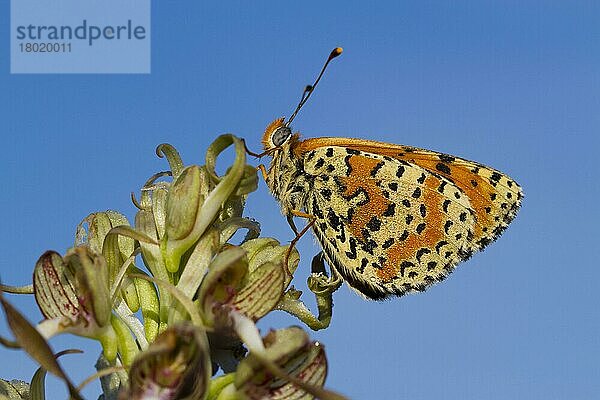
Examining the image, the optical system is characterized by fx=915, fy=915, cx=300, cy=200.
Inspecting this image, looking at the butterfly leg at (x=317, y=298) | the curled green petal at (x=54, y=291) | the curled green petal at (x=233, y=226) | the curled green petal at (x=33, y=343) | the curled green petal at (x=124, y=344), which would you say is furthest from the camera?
the butterfly leg at (x=317, y=298)

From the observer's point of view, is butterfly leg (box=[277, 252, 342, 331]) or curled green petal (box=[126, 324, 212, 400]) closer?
curled green petal (box=[126, 324, 212, 400])

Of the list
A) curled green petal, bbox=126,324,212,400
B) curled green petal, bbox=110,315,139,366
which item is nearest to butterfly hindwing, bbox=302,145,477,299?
curled green petal, bbox=110,315,139,366

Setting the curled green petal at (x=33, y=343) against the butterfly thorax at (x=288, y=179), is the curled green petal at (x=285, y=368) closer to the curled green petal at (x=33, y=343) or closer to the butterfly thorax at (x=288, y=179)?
the curled green petal at (x=33, y=343)

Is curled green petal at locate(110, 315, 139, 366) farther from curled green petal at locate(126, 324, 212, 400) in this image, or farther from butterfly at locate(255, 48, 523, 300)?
butterfly at locate(255, 48, 523, 300)

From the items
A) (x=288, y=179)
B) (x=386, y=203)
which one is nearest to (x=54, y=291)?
(x=288, y=179)

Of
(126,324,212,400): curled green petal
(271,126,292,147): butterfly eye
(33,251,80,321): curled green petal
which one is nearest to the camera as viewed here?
(126,324,212,400): curled green petal

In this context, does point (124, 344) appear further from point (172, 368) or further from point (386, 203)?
point (386, 203)

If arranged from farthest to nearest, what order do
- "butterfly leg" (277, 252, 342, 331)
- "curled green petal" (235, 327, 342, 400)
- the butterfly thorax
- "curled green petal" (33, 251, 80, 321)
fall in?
1. the butterfly thorax
2. "butterfly leg" (277, 252, 342, 331)
3. "curled green petal" (33, 251, 80, 321)
4. "curled green petal" (235, 327, 342, 400)

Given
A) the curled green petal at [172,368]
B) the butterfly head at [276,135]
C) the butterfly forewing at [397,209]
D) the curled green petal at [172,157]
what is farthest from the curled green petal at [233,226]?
the butterfly head at [276,135]
